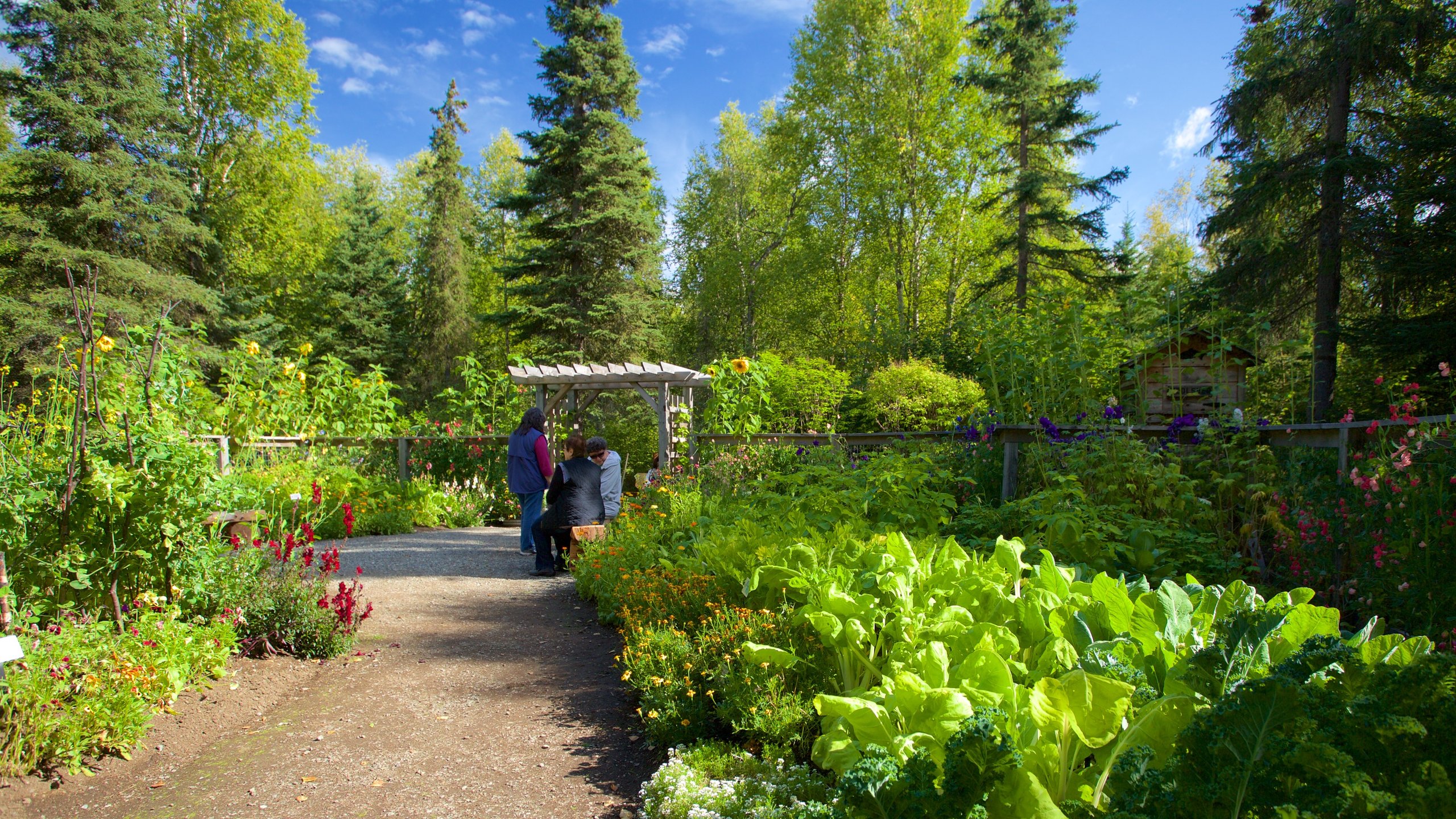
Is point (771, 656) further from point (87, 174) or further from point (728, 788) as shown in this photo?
point (87, 174)

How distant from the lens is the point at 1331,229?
30.5 ft

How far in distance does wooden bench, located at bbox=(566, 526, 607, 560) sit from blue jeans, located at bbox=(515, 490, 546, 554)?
0.97m

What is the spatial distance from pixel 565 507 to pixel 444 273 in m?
19.9

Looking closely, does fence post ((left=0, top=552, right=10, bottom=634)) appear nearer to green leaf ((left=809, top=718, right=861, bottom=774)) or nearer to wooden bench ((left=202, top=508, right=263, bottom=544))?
wooden bench ((left=202, top=508, right=263, bottom=544))

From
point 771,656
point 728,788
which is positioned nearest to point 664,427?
point 771,656

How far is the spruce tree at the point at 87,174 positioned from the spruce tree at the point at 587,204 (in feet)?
23.8

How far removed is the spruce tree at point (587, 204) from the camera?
A: 17.9 m

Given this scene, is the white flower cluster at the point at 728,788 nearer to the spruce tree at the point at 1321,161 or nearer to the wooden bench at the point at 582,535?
the wooden bench at the point at 582,535

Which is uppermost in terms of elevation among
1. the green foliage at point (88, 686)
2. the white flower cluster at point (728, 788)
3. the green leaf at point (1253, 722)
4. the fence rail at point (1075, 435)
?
the fence rail at point (1075, 435)

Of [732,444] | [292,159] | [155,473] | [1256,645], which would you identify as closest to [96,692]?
[155,473]

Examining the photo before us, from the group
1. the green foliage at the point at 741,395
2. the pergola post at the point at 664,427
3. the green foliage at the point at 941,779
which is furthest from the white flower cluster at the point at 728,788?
the pergola post at the point at 664,427

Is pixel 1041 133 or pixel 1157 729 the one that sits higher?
pixel 1041 133

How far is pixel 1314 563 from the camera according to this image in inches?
132

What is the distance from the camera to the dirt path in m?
2.52
